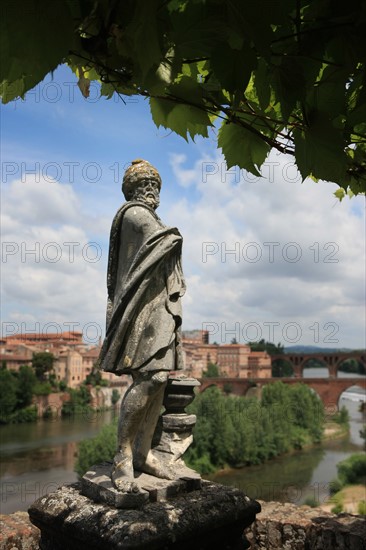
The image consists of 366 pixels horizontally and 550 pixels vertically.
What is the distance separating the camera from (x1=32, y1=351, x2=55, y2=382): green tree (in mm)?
49562

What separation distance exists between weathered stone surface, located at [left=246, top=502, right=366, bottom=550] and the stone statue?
1132 mm

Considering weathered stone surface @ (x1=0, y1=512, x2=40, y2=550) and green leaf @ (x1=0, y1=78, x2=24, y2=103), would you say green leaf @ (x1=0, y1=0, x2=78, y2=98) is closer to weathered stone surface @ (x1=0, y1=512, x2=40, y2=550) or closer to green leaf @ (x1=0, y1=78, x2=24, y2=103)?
green leaf @ (x1=0, y1=78, x2=24, y2=103)

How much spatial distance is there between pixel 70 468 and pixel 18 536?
2699cm

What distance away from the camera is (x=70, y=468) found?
28125 mm

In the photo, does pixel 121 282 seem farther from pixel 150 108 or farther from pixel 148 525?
pixel 150 108

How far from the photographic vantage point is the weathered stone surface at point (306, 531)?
327cm

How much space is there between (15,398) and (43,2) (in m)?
45.2

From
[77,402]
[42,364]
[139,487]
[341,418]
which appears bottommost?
[341,418]

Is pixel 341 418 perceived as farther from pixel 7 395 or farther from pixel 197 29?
pixel 197 29

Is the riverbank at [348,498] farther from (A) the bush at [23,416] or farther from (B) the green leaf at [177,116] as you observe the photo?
(A) the bush at [23,416]

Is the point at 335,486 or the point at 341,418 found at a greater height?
the point at 341,418

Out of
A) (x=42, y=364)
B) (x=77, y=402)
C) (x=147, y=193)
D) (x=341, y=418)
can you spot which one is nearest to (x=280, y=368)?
(x=341, y=418)

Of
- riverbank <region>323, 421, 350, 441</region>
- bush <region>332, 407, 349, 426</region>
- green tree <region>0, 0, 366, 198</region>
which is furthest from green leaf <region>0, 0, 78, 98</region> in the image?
bush <region>332, 407, 349, 426</region>

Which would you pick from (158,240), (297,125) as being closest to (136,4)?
(297,125)
